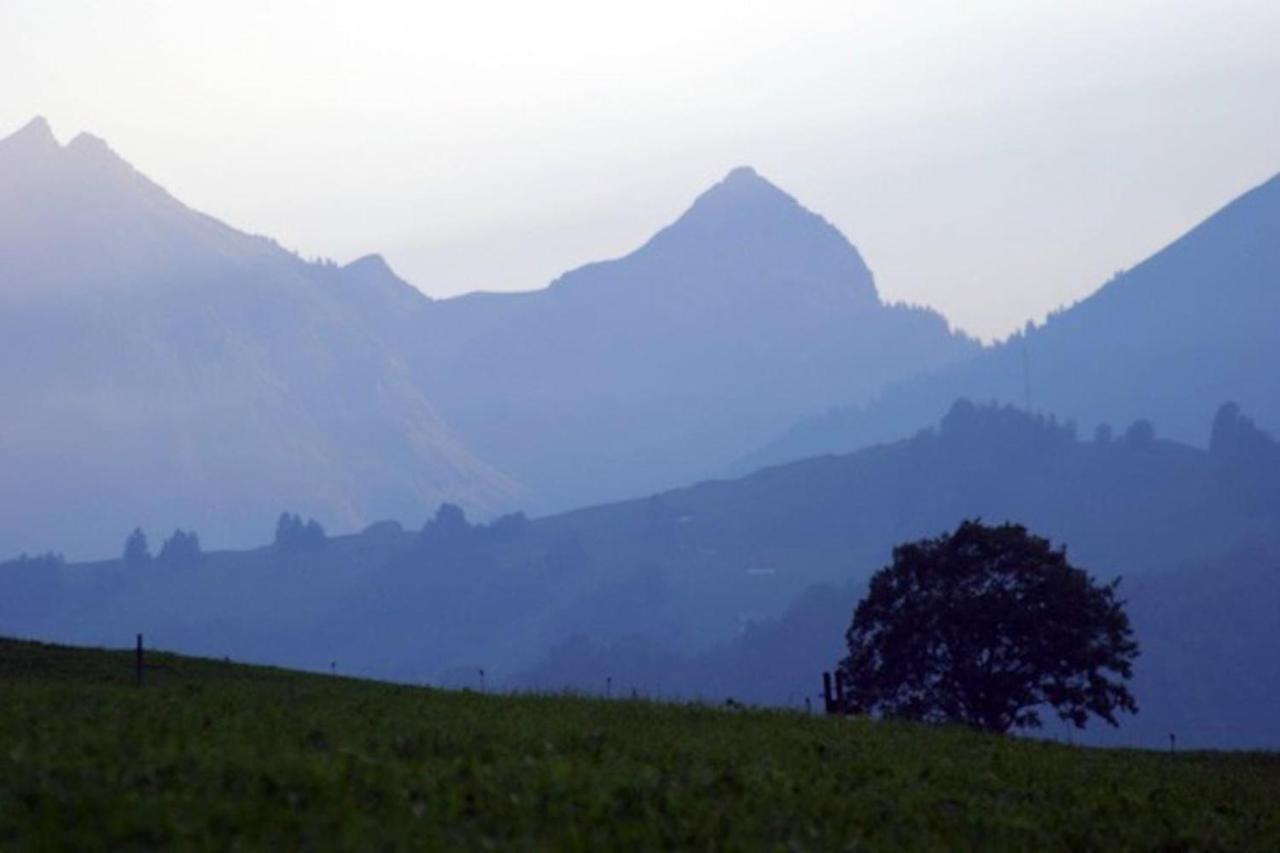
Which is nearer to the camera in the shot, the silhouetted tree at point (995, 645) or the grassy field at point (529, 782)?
the grassy field at point (529, 782)

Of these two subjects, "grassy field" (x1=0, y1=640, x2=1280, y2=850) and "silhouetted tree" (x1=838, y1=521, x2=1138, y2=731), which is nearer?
"grassy field" (x1=0, y1=640, x2=1280, y2=850)

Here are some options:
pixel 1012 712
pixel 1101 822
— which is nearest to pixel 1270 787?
pixel 1101 822

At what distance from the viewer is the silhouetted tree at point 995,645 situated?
7769cm

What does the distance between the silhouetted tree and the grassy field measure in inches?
1611

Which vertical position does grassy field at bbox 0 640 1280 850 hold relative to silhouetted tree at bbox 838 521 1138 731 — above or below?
below

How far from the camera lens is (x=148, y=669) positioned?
4862 centimetres

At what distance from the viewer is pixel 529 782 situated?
851 inches

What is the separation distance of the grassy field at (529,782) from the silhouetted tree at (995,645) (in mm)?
40923

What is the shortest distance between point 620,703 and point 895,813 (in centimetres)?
1337

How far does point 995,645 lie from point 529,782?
193ft

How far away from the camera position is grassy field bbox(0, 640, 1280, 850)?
717 inches

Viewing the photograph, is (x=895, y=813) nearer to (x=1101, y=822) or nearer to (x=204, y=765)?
(x=1101, y=822)

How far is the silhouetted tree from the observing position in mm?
77688

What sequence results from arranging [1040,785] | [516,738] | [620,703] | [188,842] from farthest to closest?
[620,703] < [1040,785] < [516,738] < [188,842]
